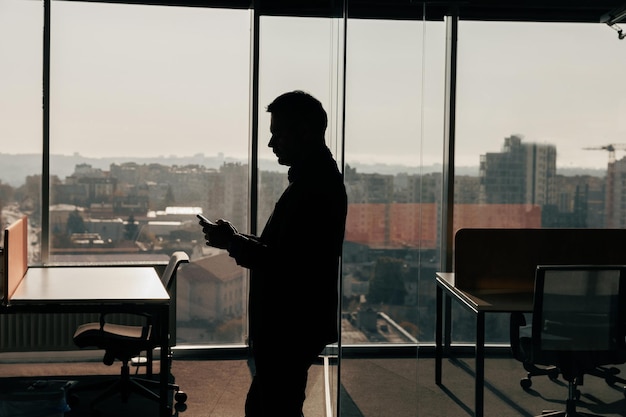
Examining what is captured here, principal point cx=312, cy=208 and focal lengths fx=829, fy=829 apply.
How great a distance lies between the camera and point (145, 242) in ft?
18.6

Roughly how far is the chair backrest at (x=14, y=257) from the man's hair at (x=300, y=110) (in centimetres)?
199

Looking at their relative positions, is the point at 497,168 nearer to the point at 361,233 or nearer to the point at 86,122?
the point at 361,233

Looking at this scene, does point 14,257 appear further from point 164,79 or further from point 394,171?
point 394,171

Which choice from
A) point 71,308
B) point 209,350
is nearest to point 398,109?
point 71,308

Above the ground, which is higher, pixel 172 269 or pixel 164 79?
pixel 164 79

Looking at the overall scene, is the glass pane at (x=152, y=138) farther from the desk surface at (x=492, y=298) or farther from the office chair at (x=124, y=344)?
the desk surface at (x=492, y=298)

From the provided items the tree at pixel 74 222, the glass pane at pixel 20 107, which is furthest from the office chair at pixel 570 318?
the glass pane at pixel 20 107

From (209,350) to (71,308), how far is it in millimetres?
1873

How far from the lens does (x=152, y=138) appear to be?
18.4ft

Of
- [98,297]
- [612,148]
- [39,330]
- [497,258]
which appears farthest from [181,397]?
[612,148]

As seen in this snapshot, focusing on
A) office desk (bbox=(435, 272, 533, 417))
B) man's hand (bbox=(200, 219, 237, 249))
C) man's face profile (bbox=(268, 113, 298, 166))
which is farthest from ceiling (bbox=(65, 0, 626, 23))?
office desk (bbox=(435, 272, 533, 417))

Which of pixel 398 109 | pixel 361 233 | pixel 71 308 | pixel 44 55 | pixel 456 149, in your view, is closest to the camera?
pixel 398 109

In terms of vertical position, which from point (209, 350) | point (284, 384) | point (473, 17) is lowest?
point (209, 350)

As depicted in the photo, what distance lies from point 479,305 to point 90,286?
80.9 inches
